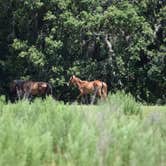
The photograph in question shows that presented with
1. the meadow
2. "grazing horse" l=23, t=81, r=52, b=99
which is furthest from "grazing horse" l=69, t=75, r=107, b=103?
the meadow

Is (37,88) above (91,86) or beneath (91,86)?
beneath

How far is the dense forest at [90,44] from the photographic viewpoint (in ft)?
95.3

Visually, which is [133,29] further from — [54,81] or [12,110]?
[12,110]

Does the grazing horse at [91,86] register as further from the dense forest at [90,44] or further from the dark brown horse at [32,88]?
the dense forest at [90,44]

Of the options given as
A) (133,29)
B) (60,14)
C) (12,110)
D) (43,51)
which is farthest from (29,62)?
(12,110)

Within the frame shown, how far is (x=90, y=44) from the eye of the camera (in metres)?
30.7

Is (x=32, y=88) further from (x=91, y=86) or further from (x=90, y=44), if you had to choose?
(x=90, y=44)

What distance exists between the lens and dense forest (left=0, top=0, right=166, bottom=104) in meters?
29.0

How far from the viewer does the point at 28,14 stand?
3070 centimetres

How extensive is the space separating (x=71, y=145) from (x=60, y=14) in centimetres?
2139

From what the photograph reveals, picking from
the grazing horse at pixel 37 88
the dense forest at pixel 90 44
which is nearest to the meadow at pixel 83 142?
the grazing horse at pixel 37 88

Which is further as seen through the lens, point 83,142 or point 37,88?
point 37,88

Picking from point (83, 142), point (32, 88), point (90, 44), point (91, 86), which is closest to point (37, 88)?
point (32, 88)

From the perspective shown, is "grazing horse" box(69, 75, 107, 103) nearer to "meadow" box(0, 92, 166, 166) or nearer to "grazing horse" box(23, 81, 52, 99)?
"grazing horse" box(23, 81, 52, 99)
